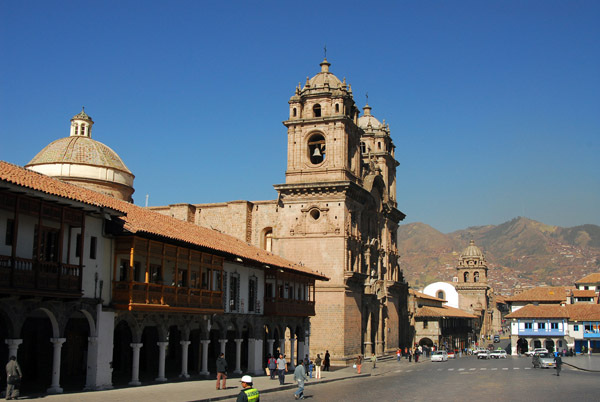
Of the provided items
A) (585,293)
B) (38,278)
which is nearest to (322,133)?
(38,278)

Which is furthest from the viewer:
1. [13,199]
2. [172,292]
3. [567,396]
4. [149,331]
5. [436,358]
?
[436,358]

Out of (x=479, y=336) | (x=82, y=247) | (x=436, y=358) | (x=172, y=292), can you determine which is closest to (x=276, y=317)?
(x=172, y=292)

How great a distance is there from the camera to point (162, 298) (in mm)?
26922

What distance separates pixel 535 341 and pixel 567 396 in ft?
187

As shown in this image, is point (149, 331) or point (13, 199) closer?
point (13, 199)

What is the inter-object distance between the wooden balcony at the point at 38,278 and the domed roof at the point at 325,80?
1344 inches

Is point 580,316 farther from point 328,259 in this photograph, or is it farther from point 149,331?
point 149,331

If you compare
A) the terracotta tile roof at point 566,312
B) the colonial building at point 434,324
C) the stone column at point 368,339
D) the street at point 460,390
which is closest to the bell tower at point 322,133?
the stone column at point 368,339

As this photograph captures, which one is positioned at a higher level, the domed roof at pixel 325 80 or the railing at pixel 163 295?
the domed roof at pixel 325 80

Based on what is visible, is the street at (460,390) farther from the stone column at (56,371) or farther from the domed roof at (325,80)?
the domed roof at (325,80)

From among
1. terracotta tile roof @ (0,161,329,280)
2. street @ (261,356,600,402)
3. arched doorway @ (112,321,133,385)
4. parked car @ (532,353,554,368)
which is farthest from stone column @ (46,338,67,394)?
parked car @ (532,353,554,368)

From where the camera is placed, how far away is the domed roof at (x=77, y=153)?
4556cm

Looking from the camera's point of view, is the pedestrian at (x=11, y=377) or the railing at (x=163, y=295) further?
the railing at (x=163, y=295)

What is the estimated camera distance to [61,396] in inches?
846
